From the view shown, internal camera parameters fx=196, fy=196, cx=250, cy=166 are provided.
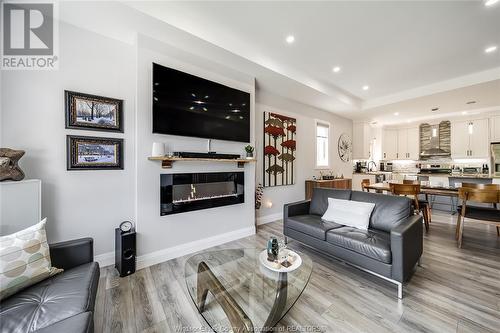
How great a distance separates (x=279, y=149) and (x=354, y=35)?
2354mm

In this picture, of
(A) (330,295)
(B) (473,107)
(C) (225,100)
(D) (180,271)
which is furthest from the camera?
(B) (473,107)

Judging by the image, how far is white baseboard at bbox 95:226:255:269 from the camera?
2.38m

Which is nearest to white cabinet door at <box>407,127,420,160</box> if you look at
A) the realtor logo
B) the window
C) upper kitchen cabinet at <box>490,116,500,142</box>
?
upper kitchen cabinet at <box>490,116,500,142</box>

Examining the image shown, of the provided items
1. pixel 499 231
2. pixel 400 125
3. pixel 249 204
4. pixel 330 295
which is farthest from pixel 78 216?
pixel 400 125

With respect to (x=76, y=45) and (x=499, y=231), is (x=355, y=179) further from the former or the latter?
(x=76, y=45)

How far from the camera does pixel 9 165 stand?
1731 millimetres

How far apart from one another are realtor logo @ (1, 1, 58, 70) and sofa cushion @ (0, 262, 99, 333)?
7.23 feet

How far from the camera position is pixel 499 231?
323cm

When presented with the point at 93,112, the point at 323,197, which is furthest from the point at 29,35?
the point at 323,197

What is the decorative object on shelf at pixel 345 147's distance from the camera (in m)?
6.09

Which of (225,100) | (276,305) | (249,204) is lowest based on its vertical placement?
(276,305)

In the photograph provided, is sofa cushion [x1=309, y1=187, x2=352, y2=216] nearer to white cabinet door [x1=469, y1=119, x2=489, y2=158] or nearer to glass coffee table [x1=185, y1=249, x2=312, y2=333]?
glass coffee table [x1=185, y1=249, x2=312, y2=333]

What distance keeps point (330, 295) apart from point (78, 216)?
9.34 feet

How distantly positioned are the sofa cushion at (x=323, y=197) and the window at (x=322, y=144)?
2324 millimetres
